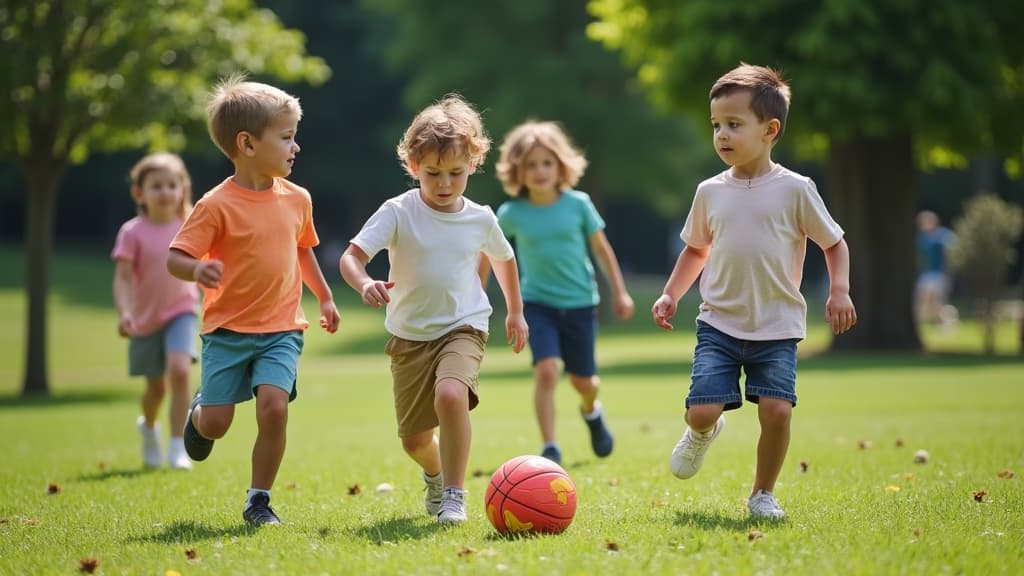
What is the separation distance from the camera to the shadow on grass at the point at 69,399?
709 inches

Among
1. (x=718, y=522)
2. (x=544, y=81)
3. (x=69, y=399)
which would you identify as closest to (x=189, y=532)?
(x=718, y=522)

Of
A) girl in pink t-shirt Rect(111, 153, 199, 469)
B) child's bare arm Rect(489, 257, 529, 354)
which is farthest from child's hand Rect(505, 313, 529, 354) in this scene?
girl in pink t-shirt Rect(111, 153, 199, 469)

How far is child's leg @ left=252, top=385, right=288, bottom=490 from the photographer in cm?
611

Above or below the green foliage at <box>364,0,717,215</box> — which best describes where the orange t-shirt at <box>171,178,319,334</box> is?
below

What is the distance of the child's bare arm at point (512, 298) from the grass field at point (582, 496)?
0.97m

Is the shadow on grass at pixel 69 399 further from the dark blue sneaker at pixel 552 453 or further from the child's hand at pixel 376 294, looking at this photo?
the child's hand at pixel 376 294

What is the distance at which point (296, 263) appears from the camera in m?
6.56

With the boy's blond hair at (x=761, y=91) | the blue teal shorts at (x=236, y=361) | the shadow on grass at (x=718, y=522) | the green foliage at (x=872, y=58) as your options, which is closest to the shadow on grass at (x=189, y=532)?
the blue teal shorts at (x=236, y=361)

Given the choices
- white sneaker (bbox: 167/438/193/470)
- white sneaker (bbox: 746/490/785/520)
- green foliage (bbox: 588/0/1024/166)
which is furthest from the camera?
green foliage (bbox: 588/0/1024/166)

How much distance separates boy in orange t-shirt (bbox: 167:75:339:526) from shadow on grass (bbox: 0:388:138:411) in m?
12.5

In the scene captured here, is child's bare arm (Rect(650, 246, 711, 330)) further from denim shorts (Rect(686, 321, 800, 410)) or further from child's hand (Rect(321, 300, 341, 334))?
child's hand (Rect(321, 300, 341, 334))

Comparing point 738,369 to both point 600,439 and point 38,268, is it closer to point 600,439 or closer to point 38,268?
point 600,439

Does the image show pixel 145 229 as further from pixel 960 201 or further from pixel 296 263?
pixel 960 201

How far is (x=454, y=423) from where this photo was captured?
20.0ft
